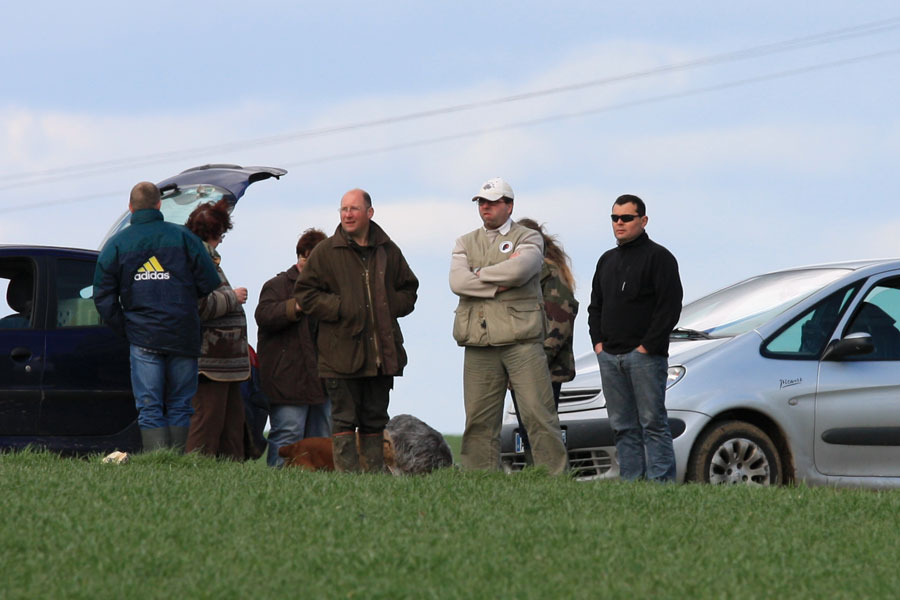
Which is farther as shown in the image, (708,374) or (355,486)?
(708,374)

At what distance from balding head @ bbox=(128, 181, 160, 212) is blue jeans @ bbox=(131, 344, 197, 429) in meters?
1.06

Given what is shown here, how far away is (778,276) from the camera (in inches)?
420

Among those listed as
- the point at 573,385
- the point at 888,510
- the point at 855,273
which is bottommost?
the point at 888,510

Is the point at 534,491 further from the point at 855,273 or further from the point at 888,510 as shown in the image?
the point at 855,273

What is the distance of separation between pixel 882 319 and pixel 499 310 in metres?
3.41

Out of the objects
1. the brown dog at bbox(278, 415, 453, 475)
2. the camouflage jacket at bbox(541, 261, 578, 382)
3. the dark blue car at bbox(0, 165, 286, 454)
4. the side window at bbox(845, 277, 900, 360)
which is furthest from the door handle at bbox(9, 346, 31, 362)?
the side window at bbox(845, 277, 900, 360)

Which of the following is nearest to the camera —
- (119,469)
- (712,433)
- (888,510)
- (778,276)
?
Result: (888,510)

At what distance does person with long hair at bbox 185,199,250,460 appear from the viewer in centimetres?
945

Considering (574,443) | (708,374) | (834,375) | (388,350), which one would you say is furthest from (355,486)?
(834,375)

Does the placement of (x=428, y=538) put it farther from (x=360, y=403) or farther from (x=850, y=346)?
(x=850, y=346)

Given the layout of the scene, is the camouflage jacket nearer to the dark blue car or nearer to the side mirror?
the side mirror

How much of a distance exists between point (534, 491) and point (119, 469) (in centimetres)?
291

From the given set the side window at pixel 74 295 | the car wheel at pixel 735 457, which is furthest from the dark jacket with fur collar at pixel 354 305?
the car wheel at pixel 735 457

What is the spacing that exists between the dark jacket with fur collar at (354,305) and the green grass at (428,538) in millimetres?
878
